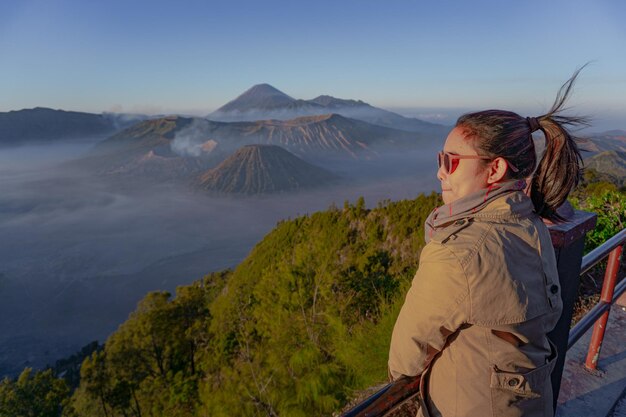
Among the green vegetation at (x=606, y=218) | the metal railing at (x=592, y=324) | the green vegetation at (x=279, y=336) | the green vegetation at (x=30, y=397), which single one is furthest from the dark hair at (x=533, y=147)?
the green vegetation at (x=30, y=397)

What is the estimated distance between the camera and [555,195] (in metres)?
1.31

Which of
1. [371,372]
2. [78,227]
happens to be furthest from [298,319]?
[78,227]

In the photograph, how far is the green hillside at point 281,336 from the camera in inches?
166

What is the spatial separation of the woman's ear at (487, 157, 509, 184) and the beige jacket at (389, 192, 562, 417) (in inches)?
3.6

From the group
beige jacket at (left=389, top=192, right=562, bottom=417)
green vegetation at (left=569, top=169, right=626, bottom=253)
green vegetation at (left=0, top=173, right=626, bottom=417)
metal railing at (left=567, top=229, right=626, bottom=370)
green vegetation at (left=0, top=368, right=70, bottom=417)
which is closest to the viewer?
beige jacket at (left=389, top=192, right=562, bottom=417)

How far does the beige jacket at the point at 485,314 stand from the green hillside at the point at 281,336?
2179 mm

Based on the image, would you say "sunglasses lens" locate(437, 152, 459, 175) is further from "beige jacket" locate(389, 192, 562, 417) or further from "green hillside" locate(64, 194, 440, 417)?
"green hillside" locate(64, 194, 440, 417)

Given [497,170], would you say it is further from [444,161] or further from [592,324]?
[592,324]

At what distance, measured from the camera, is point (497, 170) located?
122 centimetres

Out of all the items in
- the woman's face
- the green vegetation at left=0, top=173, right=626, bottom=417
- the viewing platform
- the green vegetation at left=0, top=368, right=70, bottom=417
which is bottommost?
the green vegetation at left=0, top=368, right=70, bottom=417

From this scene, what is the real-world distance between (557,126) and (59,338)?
337 feet

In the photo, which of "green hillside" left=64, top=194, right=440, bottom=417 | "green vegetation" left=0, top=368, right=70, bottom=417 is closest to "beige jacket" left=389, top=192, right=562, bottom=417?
"green hillside" left=64, top=194, right=440, bottom=417

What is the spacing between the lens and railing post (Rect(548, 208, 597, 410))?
4.34 ft

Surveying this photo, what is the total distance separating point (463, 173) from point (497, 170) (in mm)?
99
